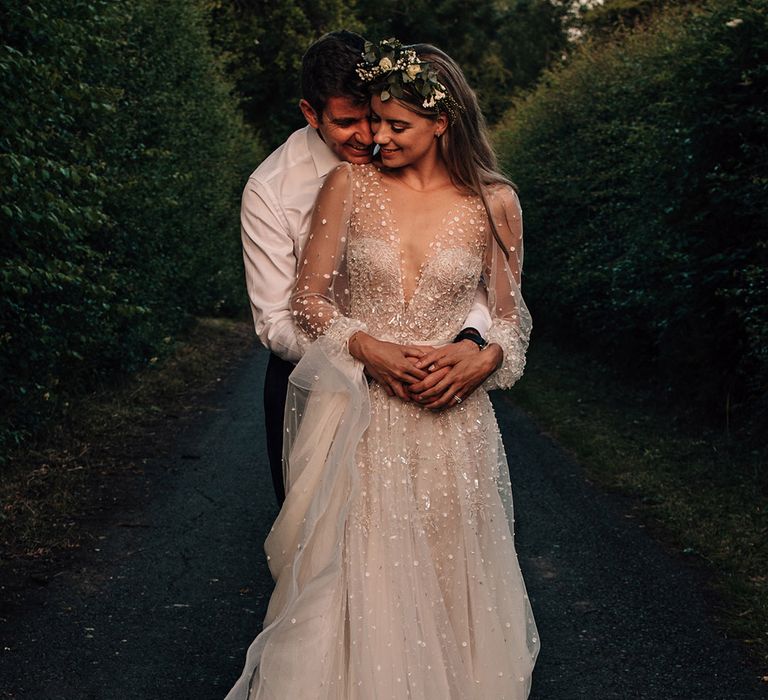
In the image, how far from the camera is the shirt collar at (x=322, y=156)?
13.6ft

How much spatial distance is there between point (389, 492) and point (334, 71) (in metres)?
1.43

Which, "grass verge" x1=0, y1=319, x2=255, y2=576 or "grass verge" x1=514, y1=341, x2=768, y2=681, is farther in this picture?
"grass verge" x1=0, y1=319, x2=255, y2=576

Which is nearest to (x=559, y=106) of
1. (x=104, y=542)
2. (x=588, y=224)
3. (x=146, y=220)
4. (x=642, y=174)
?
(x=588, y=224)

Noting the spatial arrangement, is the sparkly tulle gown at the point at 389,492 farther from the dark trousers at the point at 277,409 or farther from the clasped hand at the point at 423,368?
the dark trousers at the point at 277,409

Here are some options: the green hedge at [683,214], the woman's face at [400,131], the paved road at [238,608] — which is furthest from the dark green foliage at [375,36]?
the woman's face at [400,131]

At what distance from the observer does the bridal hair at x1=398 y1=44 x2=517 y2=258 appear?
3.64m

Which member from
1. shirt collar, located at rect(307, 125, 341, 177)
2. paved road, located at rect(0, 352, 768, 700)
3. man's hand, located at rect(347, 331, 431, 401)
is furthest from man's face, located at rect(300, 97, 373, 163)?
paved road, located at rect(0, 352, 768, 700)

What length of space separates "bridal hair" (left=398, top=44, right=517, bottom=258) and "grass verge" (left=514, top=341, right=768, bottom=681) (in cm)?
258

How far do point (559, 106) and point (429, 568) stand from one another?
1619cm

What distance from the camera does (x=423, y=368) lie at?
3.59 metres

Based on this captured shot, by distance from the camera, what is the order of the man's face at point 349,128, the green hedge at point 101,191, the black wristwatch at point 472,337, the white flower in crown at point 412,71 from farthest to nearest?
the green hedge at point 101,191 < the man's face at point 349,128 < the black wristwatch at point 472,337 < the white flower in crown at point 412,71

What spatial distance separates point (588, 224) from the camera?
53.6 feet

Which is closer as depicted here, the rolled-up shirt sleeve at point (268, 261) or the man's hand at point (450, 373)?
the man's hand at point (450, 373)

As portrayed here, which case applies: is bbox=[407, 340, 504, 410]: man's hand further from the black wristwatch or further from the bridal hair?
the bridal hair
